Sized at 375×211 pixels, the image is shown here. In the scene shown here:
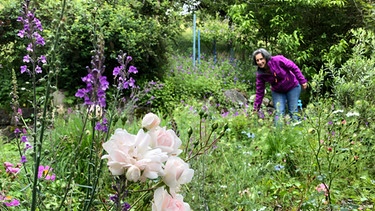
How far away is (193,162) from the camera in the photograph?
8.04 feet

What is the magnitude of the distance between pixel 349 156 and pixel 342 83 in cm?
140

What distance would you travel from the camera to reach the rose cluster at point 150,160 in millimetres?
862

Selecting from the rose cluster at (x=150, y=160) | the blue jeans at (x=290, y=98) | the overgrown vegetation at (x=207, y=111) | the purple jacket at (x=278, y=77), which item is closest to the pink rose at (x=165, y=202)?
the rose cluster at (x=150, y=160)

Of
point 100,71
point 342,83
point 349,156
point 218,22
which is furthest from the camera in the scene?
point 218,22

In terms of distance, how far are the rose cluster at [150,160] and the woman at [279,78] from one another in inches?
194

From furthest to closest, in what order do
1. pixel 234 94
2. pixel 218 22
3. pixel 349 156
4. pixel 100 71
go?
1. pixel 218 22
2. pixel 234 94
3. pixel 349 156
4. pixel 100 71

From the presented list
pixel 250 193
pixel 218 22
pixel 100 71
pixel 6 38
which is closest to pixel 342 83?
pixel 250 193

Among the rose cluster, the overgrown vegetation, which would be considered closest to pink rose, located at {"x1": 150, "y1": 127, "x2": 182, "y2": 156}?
the rose cluster

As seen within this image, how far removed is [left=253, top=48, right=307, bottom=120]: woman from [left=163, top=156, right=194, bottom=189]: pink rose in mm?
4949

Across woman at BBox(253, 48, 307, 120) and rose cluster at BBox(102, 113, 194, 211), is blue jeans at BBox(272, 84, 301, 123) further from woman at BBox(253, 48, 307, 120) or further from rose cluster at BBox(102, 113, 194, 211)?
rose cluster at BBox(102, 113, 194, 211)

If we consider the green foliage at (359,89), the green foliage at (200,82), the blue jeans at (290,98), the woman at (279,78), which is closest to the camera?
the green foliage at (359,89)

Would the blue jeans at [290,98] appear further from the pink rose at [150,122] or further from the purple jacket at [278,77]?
the pink rose at [150,122]

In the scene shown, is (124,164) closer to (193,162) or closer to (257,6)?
(193,162)

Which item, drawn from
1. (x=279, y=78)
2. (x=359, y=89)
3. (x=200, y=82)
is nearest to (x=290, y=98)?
(x=279, y=78)
